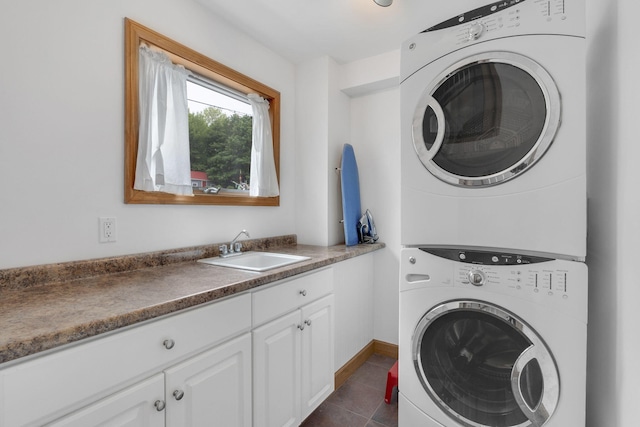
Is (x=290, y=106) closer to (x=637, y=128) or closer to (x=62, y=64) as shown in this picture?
(x=62, y=64)

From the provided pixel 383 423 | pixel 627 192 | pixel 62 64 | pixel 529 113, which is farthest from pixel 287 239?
pixel 627 192

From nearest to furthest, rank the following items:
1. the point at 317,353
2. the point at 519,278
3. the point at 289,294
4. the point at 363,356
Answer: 1. the point at 519,278
2. the point at 289,294
3. the point at 317,353
4. the point at 363,356

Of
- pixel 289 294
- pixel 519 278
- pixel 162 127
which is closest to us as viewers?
pixel 519 278

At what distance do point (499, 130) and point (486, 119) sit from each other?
0.06 metres

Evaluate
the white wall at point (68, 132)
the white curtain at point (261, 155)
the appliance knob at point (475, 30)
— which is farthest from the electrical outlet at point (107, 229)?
the appliance knob at point (475, 30)

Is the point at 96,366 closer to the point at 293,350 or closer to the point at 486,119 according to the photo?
the point at 293,350

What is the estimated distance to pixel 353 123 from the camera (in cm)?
283

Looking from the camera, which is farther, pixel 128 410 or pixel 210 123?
pixel 210 123

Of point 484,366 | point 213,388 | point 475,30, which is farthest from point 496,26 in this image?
point 213,388

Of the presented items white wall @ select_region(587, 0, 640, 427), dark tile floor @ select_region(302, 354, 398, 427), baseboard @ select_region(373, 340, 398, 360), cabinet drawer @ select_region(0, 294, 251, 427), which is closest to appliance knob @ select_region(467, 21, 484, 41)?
white wall @ select_region(587, 0, 640, 427)

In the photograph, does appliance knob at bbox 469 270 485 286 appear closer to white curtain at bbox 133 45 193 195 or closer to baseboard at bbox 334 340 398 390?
baseboard at bbox 334 340 398 390

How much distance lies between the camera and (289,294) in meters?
1.55

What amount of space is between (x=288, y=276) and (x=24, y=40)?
146 centimetres

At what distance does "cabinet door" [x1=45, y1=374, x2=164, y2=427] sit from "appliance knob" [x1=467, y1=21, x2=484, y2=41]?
63.7 inches
